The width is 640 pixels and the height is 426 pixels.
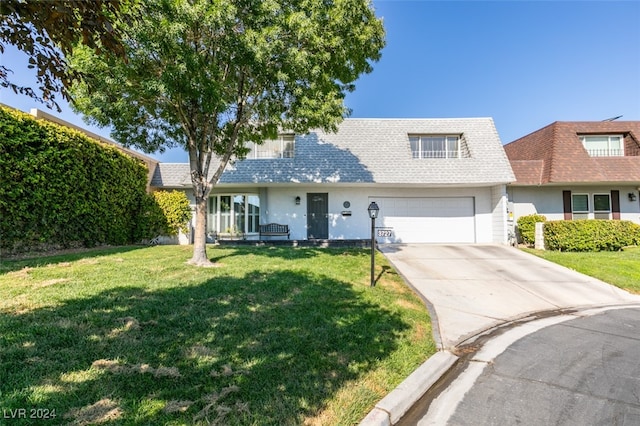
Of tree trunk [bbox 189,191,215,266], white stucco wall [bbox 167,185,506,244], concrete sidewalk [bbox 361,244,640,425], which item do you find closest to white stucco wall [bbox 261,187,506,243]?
white stucco wall [bbox 167,185,506,244]

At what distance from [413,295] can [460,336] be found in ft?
5.76

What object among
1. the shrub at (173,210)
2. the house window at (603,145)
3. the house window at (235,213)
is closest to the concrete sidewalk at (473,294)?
the house window at (235,213)

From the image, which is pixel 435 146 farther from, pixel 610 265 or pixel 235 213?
pixel 235 213

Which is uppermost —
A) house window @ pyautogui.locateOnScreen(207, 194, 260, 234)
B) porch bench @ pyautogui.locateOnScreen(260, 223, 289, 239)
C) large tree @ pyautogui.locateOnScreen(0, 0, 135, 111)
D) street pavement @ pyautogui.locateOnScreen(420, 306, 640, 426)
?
large tree @ pyautogui.locateOnScreen(0, 0, 135, 111)

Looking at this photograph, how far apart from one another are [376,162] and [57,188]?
11.8m

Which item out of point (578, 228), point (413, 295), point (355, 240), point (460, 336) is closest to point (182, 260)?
point (413, 295)

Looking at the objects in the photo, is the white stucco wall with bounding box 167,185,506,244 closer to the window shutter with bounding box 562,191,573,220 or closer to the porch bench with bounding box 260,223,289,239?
the porch bench with bounding box 260,223,289,239

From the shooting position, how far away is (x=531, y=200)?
48.0 feet

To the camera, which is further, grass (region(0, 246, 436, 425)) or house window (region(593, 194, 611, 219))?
house window (region(593, 194, 611, 219))

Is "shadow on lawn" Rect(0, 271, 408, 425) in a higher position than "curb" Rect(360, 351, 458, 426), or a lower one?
higher

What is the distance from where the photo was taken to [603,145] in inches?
587

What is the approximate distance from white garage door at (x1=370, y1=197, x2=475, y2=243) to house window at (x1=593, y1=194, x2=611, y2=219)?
573 centimetres

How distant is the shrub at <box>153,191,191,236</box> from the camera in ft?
43.2

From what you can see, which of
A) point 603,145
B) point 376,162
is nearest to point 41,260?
point 376,162
